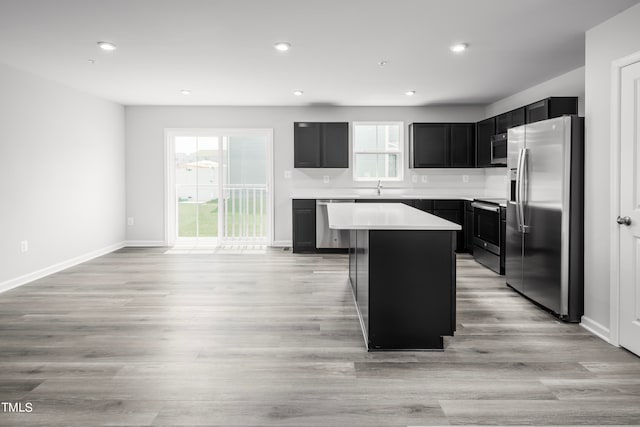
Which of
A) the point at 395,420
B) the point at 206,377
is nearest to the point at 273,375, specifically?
the point at 206,377

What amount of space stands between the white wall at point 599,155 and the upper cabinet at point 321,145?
3.92 metres

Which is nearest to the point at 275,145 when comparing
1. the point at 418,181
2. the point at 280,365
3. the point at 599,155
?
the point at 418,181

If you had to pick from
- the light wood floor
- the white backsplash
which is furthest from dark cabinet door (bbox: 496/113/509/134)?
the light wood floor

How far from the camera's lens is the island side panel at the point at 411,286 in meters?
2.78

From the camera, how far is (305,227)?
6594 mm

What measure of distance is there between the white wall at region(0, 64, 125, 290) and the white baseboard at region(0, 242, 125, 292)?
0.05ft

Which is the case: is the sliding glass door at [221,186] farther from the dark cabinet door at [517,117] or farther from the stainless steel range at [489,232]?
the dark cabinet door at [517,117]

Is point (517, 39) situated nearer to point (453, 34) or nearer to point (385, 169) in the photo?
point (453, 34)

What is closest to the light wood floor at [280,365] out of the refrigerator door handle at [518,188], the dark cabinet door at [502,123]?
the refrigerator door handle at [518,188]

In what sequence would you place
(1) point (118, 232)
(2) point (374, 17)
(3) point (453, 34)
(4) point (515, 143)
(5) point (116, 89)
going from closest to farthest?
(2) point (374, 17) → (3) point (453, 34) → (4) point (515, 143) → (5) point (116, 89) → (1) point (118, 232)

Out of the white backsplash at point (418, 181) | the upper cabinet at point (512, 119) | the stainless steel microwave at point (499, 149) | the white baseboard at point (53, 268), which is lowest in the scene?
the white baseboard at point (53, 268)

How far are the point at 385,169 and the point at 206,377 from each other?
5.36 m

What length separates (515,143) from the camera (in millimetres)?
4105

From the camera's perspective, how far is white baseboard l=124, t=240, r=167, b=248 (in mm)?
7160
